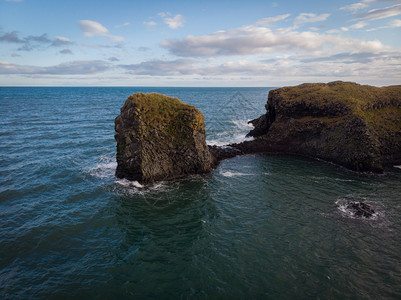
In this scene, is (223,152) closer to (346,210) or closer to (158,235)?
(346,210)

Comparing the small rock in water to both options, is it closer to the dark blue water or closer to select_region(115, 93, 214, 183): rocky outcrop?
the dark blue water

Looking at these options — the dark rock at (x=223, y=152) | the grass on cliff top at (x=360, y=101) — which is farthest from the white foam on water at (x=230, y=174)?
the grass on cliff top at (x=360, y=101)

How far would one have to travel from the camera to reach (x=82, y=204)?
26078 mm

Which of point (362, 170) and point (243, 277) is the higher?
point (362, 170)

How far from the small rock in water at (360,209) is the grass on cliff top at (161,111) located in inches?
865

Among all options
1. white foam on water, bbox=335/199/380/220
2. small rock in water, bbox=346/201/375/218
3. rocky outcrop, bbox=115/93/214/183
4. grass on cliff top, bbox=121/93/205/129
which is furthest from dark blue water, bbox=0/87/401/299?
grass on cliff top, bbox=121/93/205/129

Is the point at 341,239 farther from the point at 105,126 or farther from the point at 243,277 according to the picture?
the point at 105,126

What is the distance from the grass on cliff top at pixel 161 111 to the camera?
33.0 meters

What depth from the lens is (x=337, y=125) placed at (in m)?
40.2

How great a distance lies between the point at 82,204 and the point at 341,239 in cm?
2674

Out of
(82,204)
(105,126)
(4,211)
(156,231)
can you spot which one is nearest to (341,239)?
(156,231)

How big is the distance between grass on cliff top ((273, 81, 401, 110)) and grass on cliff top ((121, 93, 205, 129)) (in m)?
25.2

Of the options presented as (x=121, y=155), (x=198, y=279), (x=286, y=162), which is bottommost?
(x=198, y=279)

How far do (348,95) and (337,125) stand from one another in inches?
370
